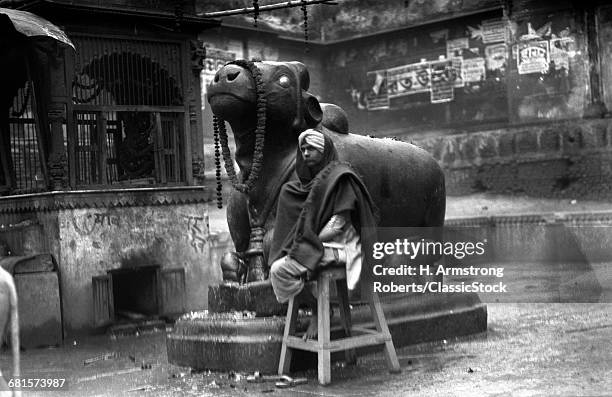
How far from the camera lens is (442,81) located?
862 inches

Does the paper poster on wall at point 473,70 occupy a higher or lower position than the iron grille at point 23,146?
higher

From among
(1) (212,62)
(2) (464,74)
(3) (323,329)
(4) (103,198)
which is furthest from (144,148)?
(2) (464,74)

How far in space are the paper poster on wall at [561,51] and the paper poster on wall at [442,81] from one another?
312cm

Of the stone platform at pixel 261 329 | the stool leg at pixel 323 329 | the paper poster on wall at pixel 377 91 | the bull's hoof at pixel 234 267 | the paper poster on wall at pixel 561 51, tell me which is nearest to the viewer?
the stool leg at pixel 323 329

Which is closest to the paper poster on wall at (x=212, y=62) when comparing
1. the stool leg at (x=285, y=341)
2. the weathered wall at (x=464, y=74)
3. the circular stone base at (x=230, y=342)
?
the weathered wall at (x=464, y=74)

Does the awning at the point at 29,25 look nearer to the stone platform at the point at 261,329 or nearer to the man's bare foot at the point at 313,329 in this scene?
the stone platform at the point at 261,329

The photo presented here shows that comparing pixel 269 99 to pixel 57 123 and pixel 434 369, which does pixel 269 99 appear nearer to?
pixel 434 369

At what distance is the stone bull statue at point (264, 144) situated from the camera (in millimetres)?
7402

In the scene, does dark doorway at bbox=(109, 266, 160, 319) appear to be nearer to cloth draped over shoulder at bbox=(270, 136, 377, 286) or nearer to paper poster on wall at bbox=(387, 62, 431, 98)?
cloth draped over shoulder at bbox=(270, 136, 377, 286)

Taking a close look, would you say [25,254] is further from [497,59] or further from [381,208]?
[497,59]

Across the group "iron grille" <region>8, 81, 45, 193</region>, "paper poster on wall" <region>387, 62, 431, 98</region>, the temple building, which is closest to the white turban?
the temple building

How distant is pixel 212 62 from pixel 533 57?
25.0 ft

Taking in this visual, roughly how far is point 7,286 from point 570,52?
55.0 feet

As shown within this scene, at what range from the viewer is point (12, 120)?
37.6ft
